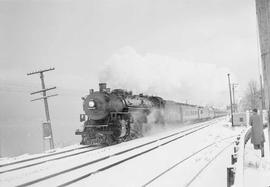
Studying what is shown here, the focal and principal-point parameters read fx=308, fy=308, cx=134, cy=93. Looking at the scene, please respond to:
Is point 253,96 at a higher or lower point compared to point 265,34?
lower

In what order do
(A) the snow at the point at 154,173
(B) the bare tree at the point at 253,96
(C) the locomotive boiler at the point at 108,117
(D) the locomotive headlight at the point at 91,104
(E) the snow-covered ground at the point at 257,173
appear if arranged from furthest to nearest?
1. (B) the bare tree at the point at 253,96
2. (D) the locomotive headlight at the point at 91,104
3. (C) the locomotive boiler at the point at 108,117
4. (A) the snow at the point at 154,173
5. (E) the snow-covered ground at the point at 257,173

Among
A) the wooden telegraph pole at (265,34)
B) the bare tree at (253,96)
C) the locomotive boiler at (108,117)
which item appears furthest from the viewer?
the bare tree at (253,96)

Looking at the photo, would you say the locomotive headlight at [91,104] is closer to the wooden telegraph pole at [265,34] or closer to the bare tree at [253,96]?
the wooden telegraph pole at [265,34]

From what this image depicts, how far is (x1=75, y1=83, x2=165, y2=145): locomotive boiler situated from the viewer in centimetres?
1612

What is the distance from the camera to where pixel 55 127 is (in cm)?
6306

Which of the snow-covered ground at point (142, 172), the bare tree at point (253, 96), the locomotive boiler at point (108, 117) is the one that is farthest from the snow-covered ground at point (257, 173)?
the bare tree at point (253, 96)

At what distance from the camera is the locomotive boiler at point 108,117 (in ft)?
52.9

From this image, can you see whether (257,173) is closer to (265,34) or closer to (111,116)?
(265,34)

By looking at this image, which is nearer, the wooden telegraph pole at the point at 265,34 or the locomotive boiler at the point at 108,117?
the wooden telegraph pole at the point at 265,34

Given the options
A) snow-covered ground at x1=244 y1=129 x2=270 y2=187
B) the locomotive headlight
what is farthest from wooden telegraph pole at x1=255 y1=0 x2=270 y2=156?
the locomotive headlight

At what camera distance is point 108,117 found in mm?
16859

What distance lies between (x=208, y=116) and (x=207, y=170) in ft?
142

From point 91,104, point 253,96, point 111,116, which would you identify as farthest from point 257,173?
point 253,96

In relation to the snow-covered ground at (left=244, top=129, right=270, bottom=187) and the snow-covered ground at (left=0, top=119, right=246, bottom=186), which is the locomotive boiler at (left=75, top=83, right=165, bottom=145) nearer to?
the snow-covered ground at (left=0, top=119, right=246, bottom=186)
